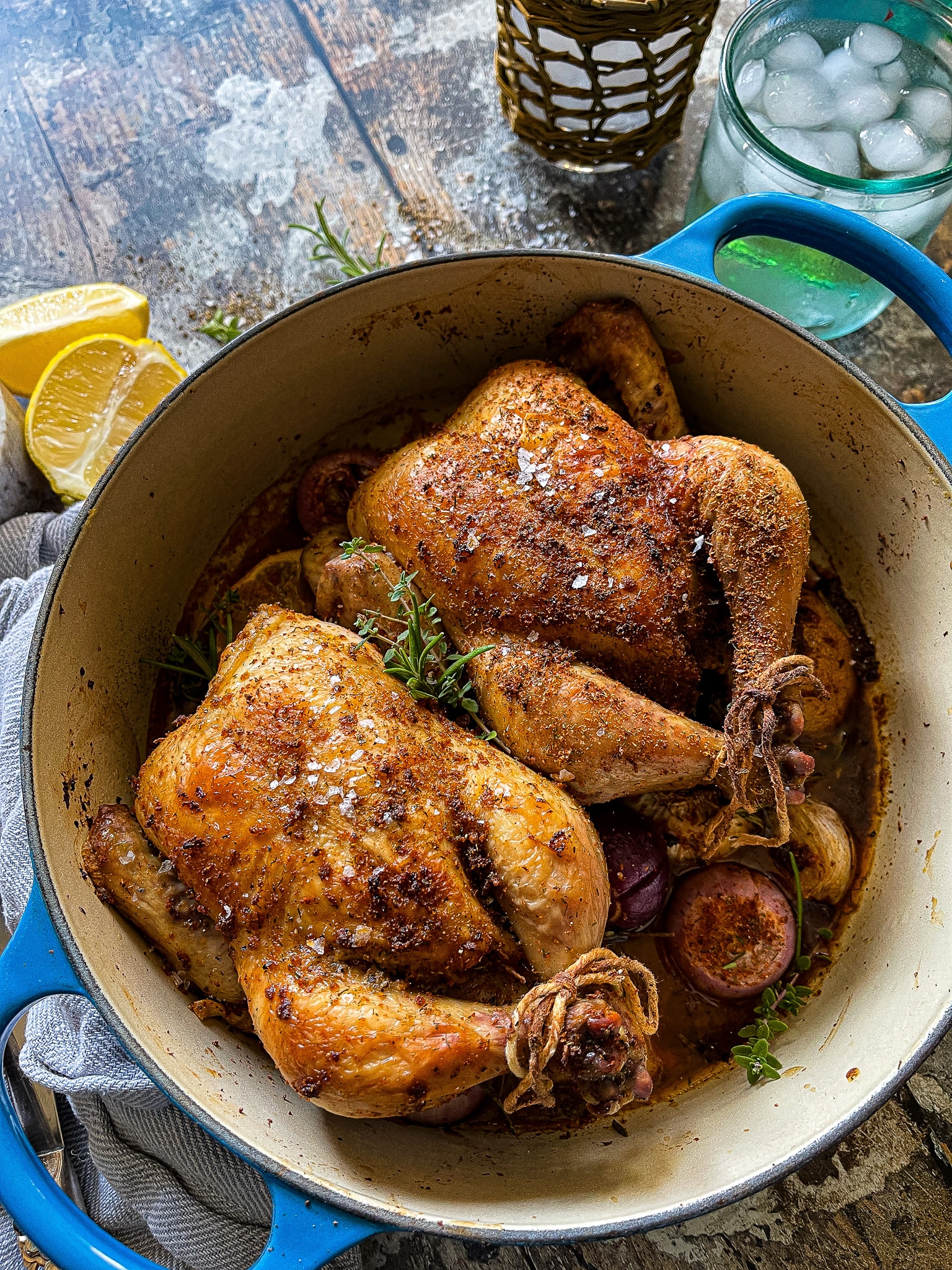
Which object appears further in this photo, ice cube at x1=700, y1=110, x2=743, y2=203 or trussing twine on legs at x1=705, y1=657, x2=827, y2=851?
ice cube at x1=700, y1=110, x2=743, y2=203

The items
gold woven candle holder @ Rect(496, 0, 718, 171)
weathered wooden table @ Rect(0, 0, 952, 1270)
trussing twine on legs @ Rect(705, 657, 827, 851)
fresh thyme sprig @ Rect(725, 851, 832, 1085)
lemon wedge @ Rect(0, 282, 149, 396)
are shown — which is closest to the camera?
trussing twine on legs @ Rect(705, 657, 827, 851)

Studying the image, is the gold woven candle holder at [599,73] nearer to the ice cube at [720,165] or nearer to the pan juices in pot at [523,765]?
the ice cube at [720,165]

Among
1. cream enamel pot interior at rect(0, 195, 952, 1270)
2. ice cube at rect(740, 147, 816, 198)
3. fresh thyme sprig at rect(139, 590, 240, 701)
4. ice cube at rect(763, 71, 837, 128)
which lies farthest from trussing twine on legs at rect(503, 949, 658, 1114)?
ice cube at rect(763, 71, 837, 128)

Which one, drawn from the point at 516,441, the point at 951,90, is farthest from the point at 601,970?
the point at 951,90

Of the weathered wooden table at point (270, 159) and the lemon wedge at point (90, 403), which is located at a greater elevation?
the weathered wooden table at point (270, 159)

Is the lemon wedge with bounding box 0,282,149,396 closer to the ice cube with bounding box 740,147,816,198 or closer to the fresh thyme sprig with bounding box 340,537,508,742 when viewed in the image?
the fresh thyme sprig with bounding box 340,537,508,742

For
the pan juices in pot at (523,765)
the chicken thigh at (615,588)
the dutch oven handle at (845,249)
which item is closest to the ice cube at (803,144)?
the dutch oven handle at (845,249)

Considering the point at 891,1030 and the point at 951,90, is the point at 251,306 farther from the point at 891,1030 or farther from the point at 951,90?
the point at 891,1030
